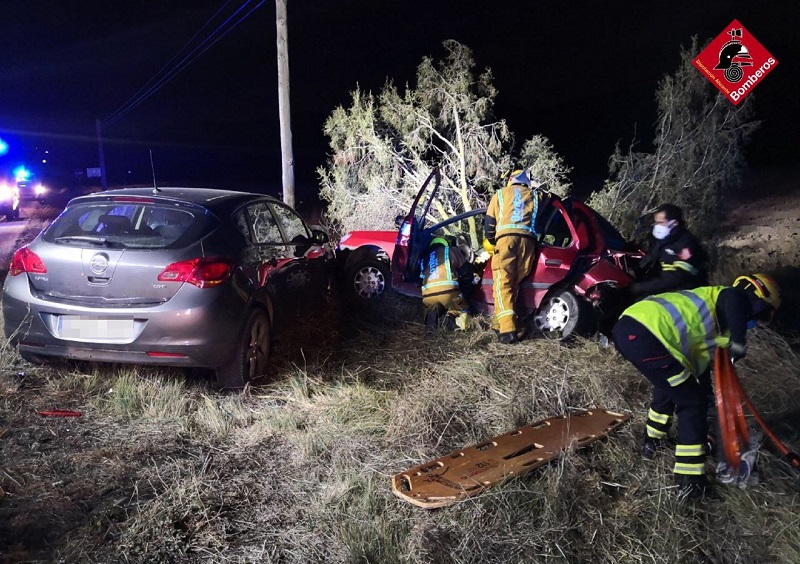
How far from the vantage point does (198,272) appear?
4191mm

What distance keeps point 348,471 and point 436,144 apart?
27.9ft

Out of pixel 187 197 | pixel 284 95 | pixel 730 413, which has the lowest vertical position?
pixel 730 413

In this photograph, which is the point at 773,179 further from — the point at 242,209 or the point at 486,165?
the point at 242,209

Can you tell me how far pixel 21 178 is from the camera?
19641 mm

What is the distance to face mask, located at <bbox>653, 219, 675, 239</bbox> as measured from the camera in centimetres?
429

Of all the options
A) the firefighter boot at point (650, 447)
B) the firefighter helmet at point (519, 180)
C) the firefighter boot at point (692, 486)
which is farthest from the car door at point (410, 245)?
the firefighter boot at point (692, 486)

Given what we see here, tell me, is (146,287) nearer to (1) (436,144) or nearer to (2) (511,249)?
(2) (511,249)

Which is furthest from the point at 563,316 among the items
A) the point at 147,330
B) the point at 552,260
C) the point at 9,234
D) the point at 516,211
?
the point at 9,234

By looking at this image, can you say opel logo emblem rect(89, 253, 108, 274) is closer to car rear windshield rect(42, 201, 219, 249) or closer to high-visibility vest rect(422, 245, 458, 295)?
car rear windshield rect(42, 201, 219, 249)

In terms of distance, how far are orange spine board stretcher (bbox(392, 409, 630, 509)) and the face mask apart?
1282 millimetres

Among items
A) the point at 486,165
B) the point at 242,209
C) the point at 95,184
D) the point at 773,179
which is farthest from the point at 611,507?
the point at 95,184

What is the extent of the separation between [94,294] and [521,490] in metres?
3.05

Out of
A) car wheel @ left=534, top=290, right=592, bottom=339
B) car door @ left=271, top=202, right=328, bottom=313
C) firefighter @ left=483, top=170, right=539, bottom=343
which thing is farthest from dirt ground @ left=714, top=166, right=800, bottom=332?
car door @ left=271, top=202, right=328, bottom=313

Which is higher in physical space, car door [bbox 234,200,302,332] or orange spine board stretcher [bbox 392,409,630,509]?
car door [bbox 234,200,302,332]
